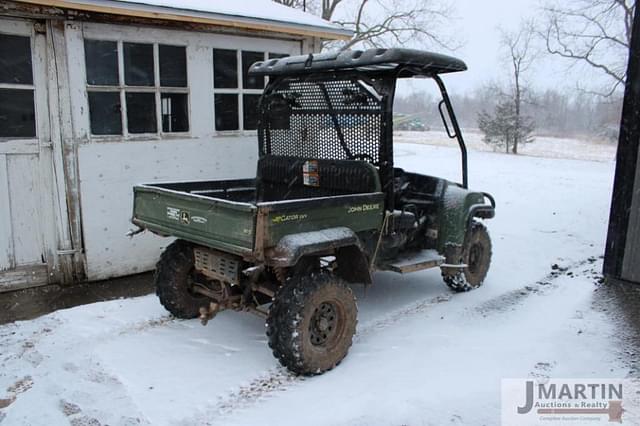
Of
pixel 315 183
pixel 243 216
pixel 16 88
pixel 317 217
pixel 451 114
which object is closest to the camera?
pixel 243 216

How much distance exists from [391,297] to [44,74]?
13.9 feet

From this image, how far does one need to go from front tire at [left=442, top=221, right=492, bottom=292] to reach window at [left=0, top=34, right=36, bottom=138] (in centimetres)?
457

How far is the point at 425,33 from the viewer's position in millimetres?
24375

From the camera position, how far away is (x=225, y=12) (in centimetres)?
618

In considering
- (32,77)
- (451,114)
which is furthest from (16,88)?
(451,114)

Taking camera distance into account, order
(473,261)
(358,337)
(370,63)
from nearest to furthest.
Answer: (370,63) < (358,337) < (473,261)

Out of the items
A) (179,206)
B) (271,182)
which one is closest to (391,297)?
(271,182)

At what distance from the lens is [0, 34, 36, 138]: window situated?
5.38 meters

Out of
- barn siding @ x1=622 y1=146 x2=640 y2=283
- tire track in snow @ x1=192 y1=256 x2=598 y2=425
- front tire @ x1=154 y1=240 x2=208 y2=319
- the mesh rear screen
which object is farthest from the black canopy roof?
barn siding @ x1=622 y1=146 x2=640 y2=283

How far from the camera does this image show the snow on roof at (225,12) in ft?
17.7

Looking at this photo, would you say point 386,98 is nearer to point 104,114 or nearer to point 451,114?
point 451,114

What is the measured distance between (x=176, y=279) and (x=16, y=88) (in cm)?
265

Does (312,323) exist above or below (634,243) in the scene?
below

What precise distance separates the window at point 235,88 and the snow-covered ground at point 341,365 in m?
2.63
